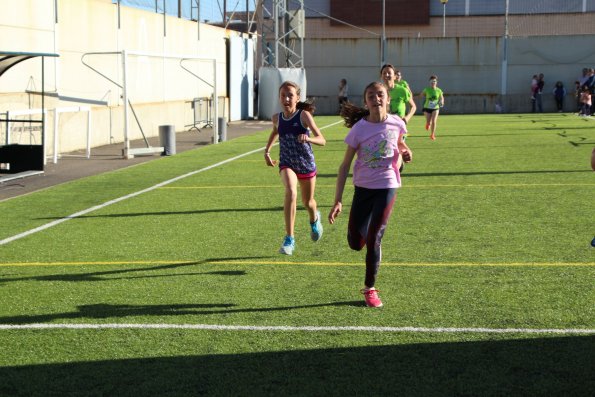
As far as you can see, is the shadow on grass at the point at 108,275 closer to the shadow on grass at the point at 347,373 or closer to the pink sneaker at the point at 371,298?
the pink sneaker at the point at 371,298

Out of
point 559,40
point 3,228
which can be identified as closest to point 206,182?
point 3,228

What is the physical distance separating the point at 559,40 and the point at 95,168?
34344 millimetres

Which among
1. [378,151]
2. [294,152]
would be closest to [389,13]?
[294,152]

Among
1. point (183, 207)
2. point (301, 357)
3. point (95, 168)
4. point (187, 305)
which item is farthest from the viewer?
point (95, 168)

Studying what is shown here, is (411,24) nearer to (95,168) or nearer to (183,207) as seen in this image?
(95,168)

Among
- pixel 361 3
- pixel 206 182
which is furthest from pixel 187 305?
pixel 361 3

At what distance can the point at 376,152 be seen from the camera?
7.49 metres

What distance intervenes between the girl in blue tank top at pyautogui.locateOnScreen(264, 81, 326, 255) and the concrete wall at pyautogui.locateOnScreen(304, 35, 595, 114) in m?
39.1

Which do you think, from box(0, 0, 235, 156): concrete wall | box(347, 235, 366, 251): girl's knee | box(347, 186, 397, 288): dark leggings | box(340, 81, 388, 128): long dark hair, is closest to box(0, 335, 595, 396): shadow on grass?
box(347, 186, 397, 288): dark leggings

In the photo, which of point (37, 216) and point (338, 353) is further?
point (37, 216)

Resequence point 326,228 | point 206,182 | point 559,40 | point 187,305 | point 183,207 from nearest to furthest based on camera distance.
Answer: point 187,305 → point 326,228 → point 183,207 → point 206,182 → point 559,40

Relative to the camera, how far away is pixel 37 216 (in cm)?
Answer: 1293

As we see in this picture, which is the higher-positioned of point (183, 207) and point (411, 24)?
point (411, 24)

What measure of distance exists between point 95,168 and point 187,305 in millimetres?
13386
